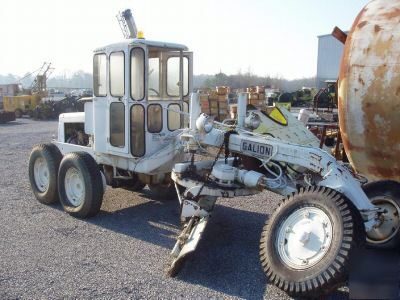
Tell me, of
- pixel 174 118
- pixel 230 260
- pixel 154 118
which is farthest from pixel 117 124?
pixel 230 260

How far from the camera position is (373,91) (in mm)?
4137

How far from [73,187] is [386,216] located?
4100 millimetres

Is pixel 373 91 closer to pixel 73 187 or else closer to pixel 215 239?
pixel 215 239

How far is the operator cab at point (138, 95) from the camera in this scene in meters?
5.48

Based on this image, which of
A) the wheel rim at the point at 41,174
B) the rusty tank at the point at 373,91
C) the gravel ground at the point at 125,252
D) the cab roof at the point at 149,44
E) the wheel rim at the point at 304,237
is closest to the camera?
the wheel rim at the point at 304,237

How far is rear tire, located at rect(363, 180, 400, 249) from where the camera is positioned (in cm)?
422

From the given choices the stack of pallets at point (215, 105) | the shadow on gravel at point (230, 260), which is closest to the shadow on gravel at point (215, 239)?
the shadow on gravel at point (230, 260)

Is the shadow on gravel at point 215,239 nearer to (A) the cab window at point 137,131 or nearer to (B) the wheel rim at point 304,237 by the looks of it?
(B) the wheel rim at point 304,237

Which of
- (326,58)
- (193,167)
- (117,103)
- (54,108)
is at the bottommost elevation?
(54,108)

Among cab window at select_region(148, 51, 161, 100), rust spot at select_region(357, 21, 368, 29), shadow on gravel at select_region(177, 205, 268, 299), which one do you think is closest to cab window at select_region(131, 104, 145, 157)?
cab window at select_region(148, 51, 161, 100)

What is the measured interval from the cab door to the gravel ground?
3.48 ft

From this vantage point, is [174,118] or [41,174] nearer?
[174,118]

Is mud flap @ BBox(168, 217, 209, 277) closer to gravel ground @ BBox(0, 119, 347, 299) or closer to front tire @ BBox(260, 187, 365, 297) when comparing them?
gravel ground @ BBox(0, 119, 347, 299)

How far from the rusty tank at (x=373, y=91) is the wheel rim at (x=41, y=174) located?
458 centimetres
